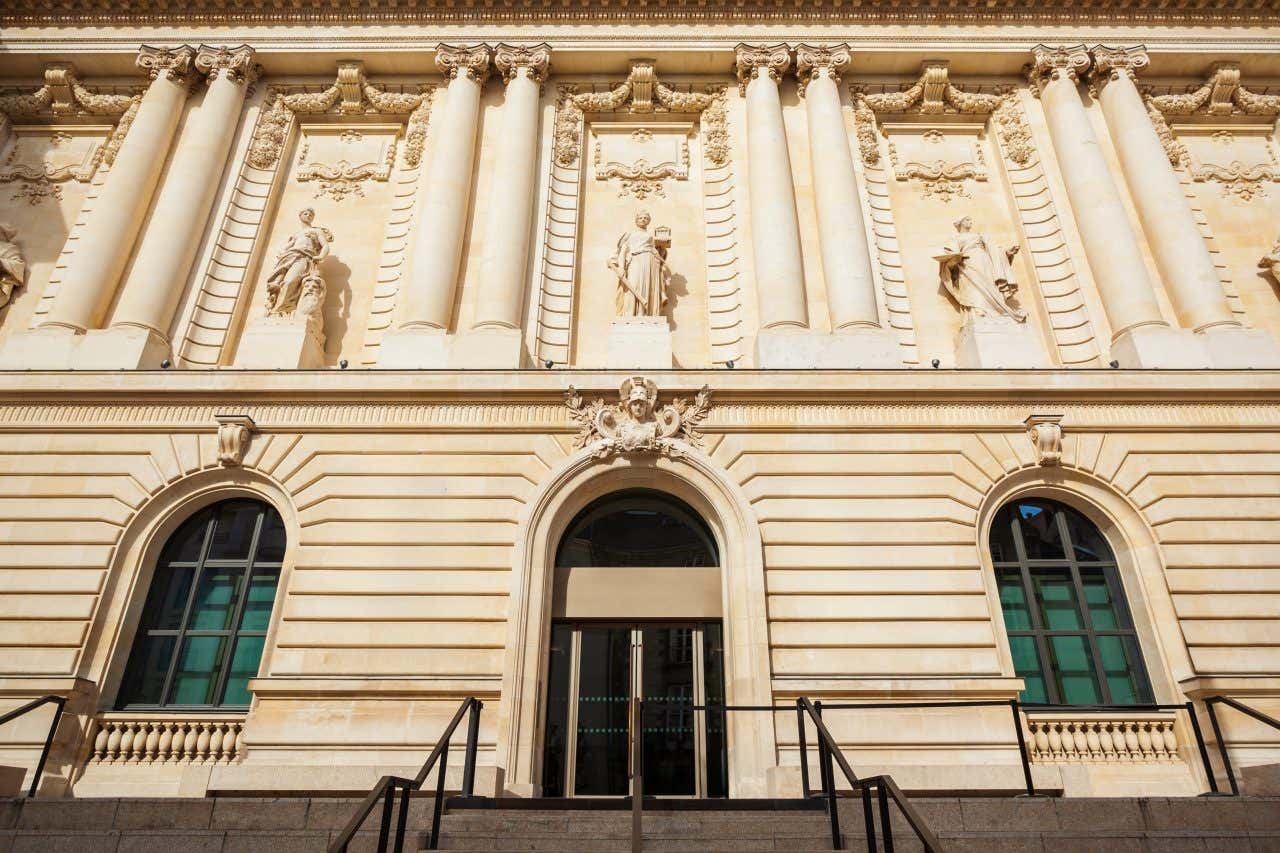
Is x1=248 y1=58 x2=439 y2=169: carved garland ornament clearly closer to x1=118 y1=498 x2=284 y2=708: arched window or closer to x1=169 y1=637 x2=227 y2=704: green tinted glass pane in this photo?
x1=118 y1=498 x2=284 y2=708: arched window

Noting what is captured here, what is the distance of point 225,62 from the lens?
16.1 metres

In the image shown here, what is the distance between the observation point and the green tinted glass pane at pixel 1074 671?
10648mm

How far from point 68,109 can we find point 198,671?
12.4 metres

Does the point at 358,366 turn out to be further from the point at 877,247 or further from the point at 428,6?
the point at 877,247

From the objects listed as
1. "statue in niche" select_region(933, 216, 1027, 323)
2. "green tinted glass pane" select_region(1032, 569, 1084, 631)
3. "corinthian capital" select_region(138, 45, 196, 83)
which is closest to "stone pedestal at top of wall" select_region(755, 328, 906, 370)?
"statue in niche" select_region(933, 216, 1027, 323)

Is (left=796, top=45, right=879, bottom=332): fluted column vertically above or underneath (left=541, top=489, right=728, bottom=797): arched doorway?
above

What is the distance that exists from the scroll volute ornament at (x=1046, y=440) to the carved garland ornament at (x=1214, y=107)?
794 centimetres

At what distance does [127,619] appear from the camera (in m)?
10.8

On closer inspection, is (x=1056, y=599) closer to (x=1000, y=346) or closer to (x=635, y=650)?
(x=1000, y=346)

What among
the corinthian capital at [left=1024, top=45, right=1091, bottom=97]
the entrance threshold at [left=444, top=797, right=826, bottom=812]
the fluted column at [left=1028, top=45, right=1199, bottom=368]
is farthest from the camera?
the corinthian capital at [left=1024, top=45, right=1091, bottom=97]

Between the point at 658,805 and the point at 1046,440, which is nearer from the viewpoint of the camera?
the point at 658,805

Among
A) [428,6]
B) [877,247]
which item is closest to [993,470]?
[877,247]

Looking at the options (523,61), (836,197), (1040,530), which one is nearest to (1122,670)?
(1040,530)

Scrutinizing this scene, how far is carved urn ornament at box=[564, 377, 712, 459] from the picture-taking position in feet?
37.3
